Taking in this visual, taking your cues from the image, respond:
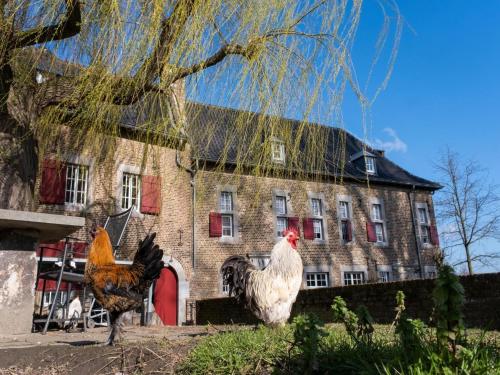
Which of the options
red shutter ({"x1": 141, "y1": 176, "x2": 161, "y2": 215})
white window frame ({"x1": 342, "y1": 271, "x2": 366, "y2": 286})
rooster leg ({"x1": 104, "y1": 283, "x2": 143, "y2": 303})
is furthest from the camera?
white window frame ({"x1": 342, "y1": 271, "x2": 366, "y2": 286})

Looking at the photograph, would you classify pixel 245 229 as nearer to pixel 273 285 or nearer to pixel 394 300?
pixel 394 300

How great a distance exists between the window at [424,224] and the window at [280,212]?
24.2 ft

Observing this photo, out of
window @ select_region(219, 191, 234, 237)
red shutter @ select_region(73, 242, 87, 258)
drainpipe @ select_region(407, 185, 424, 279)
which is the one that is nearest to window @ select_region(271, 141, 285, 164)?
red shutter @ select_region(73, 242, 87, 258)

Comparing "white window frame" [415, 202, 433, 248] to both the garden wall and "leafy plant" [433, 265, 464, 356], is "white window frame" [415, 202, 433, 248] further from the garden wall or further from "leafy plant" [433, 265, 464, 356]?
"leafy plant" [433, 265, 464, 356]

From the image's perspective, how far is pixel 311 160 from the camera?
13.2 ft

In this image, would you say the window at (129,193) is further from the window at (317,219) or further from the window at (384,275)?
the window at (384,275)

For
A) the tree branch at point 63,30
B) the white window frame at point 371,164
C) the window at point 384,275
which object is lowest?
the window at point 384,275

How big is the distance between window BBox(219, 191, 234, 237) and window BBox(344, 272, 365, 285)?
18.2 feet

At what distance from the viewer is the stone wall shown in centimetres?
1561

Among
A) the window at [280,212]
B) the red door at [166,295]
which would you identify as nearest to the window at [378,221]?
the window at [280,212]

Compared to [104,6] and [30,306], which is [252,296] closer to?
[30,306]

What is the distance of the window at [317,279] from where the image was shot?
17.6 m

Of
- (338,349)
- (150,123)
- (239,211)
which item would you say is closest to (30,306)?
(150,123)

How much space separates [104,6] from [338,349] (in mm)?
3084
